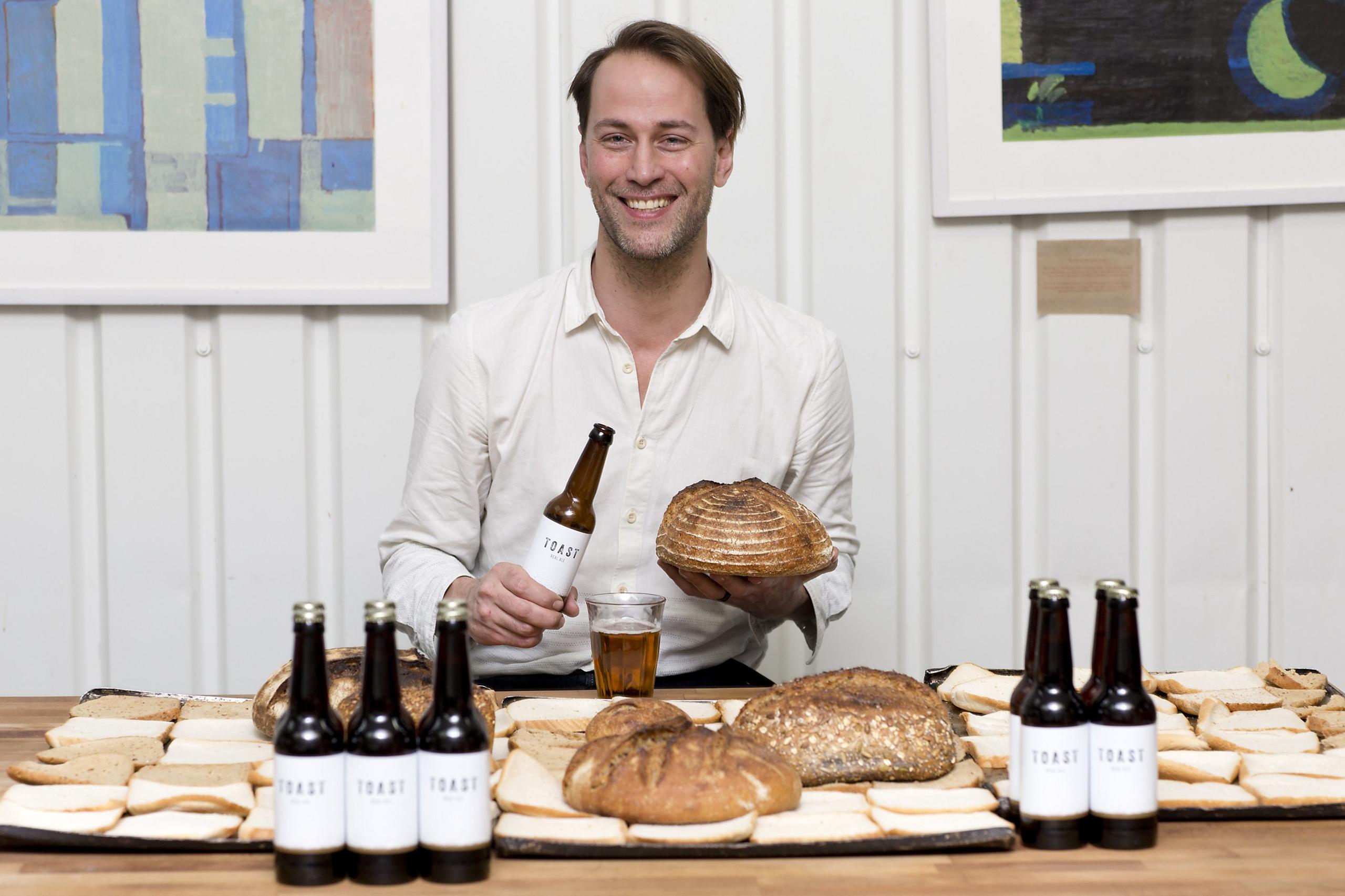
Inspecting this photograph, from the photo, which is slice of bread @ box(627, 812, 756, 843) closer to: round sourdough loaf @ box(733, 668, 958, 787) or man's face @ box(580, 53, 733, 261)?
round sourdough loaf @ box(733, 668, 958, 787)

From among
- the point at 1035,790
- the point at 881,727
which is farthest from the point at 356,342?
the point at 1035,790

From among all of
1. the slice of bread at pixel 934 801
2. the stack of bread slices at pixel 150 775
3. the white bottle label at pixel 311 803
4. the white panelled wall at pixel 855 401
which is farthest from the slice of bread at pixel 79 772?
the white panelled wall at pixel 855 401

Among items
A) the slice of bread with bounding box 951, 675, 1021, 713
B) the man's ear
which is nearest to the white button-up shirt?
the man's ear

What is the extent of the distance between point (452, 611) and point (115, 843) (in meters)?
0.39

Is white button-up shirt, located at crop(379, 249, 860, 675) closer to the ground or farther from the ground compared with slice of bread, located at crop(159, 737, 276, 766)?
farther from the ground

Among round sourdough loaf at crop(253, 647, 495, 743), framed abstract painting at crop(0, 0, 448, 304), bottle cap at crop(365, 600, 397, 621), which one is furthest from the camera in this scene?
framed abstract painting at crop(0, 0, 448, 304)

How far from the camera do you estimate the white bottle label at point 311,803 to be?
962mm

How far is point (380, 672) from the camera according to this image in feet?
3.17

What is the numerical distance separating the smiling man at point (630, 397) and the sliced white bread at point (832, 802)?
83 cm

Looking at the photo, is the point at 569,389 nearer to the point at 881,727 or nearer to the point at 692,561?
the point at 692,561

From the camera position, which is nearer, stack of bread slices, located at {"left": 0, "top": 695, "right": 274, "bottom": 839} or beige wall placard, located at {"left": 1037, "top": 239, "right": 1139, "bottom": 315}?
stack of bread slices, located at {"left": 0, "top": 695, "right": 274, "bottom": 839}

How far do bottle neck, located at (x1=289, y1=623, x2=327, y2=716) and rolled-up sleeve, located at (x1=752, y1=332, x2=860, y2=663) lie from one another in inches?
49.5

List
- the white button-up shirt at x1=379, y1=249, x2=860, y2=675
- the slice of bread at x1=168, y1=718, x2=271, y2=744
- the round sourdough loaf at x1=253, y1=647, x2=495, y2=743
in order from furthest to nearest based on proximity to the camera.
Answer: the white button-up shirt at x1=379, y1=249, x2=860, y2=675, the slice of bread at x1=168, y1=718, x2=271, y2=744, the round sourdough loaf at x1=253, y1=647, x2=495, y2=743

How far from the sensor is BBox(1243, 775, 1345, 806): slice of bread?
3.79 ft
